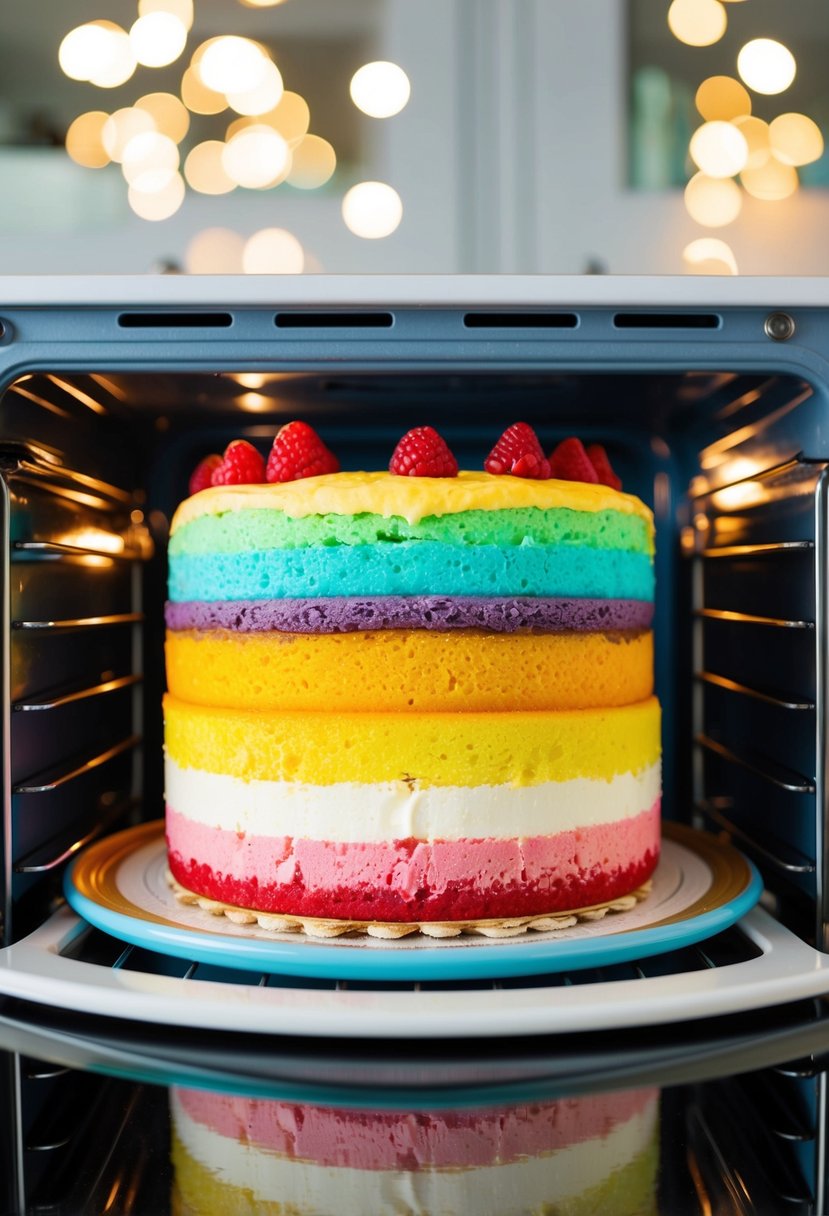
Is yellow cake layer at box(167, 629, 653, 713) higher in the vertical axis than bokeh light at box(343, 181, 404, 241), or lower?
lower

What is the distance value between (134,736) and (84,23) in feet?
3.58

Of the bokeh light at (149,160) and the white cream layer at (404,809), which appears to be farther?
the bokeh light at (149,160)

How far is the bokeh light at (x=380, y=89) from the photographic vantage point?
149cm

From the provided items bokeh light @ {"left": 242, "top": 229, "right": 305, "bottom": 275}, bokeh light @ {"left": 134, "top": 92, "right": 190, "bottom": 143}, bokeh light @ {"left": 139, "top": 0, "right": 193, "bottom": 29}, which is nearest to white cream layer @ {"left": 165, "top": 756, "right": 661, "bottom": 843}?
bokeh light @ {"left": 242, "top": 229, "right": 305, "bottom": 275}

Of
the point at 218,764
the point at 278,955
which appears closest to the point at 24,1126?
the point at 278,955

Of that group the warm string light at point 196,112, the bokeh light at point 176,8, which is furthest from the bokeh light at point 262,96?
the bokeh light at point 176,8

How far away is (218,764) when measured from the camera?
0.92 m

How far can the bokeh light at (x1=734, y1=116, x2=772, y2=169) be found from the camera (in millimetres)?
1554

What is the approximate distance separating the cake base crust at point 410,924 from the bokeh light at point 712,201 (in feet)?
3.52

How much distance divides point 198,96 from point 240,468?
87 centimetres

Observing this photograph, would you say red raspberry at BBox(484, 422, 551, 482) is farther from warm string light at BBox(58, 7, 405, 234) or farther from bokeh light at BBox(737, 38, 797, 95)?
bokeh light at BBox(737, 38, 797, 95)

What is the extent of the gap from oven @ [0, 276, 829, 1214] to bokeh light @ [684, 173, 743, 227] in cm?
41

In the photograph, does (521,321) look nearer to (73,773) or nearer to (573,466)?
(573,466)

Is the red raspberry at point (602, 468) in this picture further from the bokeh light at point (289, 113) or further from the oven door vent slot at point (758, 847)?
the bokeh light at point (289, 113)
